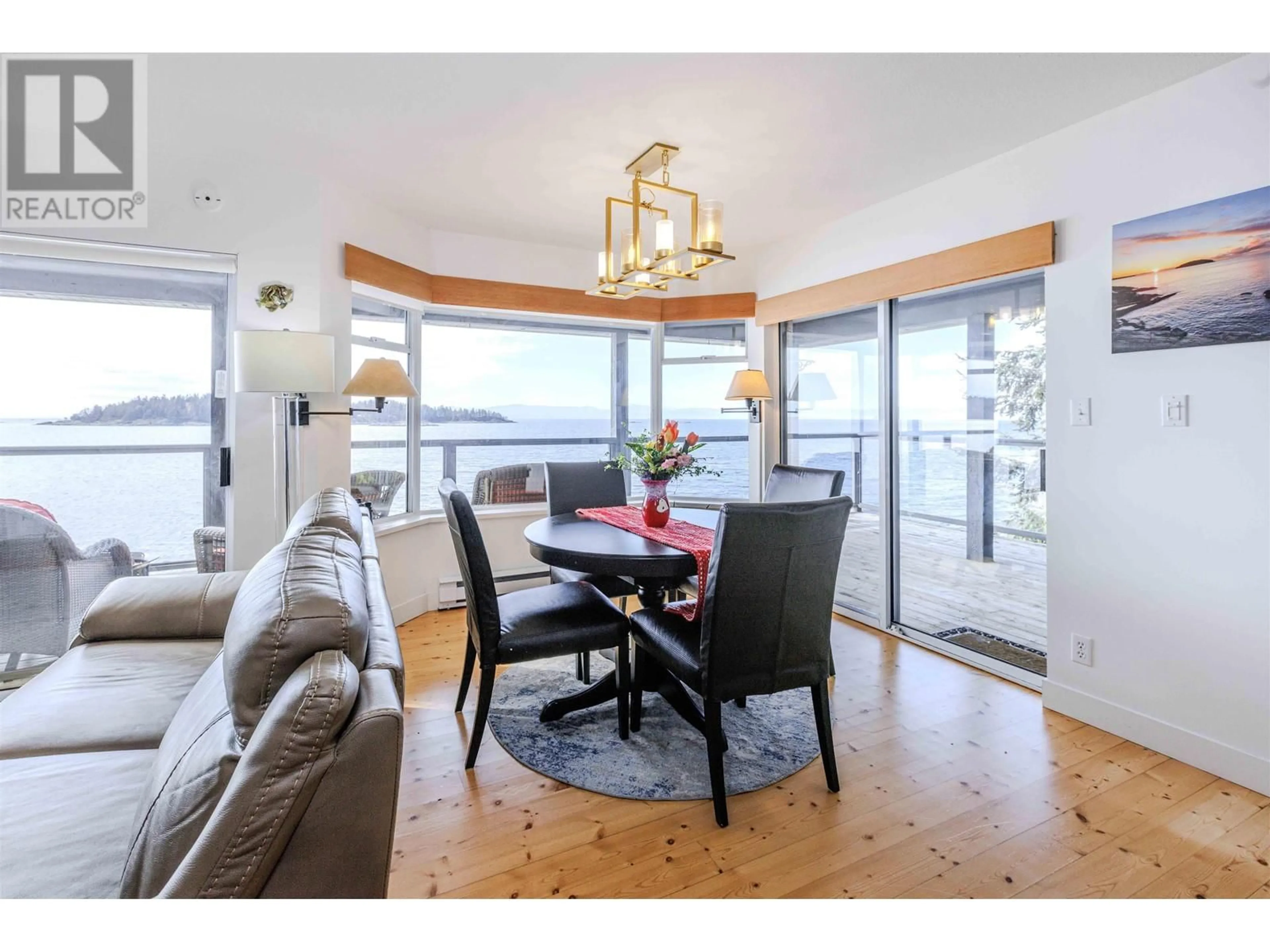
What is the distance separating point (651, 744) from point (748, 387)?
2506mm

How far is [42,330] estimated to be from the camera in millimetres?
2928

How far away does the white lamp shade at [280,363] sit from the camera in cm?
274

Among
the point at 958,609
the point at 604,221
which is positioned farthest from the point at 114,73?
the point at 958,609

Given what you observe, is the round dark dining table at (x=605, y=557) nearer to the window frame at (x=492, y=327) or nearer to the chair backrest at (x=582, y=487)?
the chair backrest at (x=582, y=487)

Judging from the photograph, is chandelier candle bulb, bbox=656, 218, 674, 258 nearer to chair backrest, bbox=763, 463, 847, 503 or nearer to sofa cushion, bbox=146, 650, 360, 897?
chair backrest, bbox=763, 463, 847, 503

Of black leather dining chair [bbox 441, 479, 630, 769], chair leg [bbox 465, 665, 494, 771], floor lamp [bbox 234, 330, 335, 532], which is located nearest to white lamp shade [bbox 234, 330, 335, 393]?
floor lamp [bbox 234, 330, 335, 532]

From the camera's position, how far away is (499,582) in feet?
14.1

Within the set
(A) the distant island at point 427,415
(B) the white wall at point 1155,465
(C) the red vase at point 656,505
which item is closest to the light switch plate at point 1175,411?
(B) the white wall at point 1155,465

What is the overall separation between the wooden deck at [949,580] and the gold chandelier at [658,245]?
1.54 m

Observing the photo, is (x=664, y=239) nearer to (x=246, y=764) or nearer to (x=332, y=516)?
(x=332, y=516)

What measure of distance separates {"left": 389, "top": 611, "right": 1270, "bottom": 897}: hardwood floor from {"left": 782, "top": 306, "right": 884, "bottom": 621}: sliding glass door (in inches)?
54.5

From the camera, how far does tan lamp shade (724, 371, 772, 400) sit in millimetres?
4230

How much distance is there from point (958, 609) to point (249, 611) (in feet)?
11.0

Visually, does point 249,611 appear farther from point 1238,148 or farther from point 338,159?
point 1238,148
